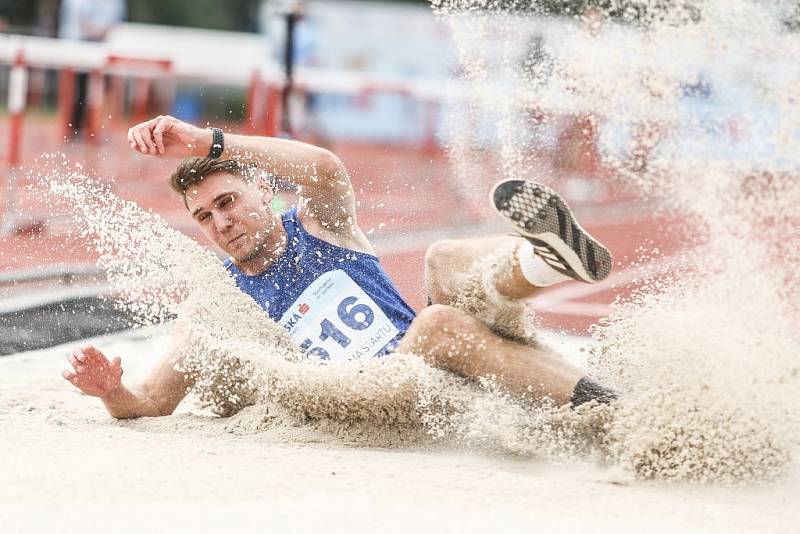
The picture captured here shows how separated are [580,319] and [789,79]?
2059 mm

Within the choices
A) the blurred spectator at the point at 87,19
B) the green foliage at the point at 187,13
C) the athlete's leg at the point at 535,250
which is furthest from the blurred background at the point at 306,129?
the green foliage at the point at 187,13

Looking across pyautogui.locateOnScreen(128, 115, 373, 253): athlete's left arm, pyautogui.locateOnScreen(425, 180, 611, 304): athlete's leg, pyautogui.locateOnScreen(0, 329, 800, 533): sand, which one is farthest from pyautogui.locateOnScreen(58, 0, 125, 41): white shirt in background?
pyautogui.locateOnScreen(425, 180, 611, 304): athlete's leg

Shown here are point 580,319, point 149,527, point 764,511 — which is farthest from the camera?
point 580,319

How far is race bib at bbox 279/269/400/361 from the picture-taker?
345cm

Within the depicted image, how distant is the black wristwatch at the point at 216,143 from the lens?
133 inches

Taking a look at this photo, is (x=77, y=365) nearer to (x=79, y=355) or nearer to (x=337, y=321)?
(x=79, y=355)

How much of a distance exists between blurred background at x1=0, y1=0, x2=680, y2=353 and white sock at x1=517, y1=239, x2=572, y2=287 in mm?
746

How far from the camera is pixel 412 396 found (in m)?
3.31

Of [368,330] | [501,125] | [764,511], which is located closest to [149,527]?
[368,330]

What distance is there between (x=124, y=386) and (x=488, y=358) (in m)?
1.18

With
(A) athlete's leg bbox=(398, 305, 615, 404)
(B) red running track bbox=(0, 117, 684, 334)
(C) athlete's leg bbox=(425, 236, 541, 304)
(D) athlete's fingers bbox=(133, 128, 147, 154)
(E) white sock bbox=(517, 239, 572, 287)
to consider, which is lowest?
(B) red running track bbox=(0, 117, 684, 334)

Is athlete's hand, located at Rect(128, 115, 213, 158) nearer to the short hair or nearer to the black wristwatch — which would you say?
the black wristwatch

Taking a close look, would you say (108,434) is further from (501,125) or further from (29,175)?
(29,175)

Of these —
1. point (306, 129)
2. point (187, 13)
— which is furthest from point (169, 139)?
point (187, 13)
